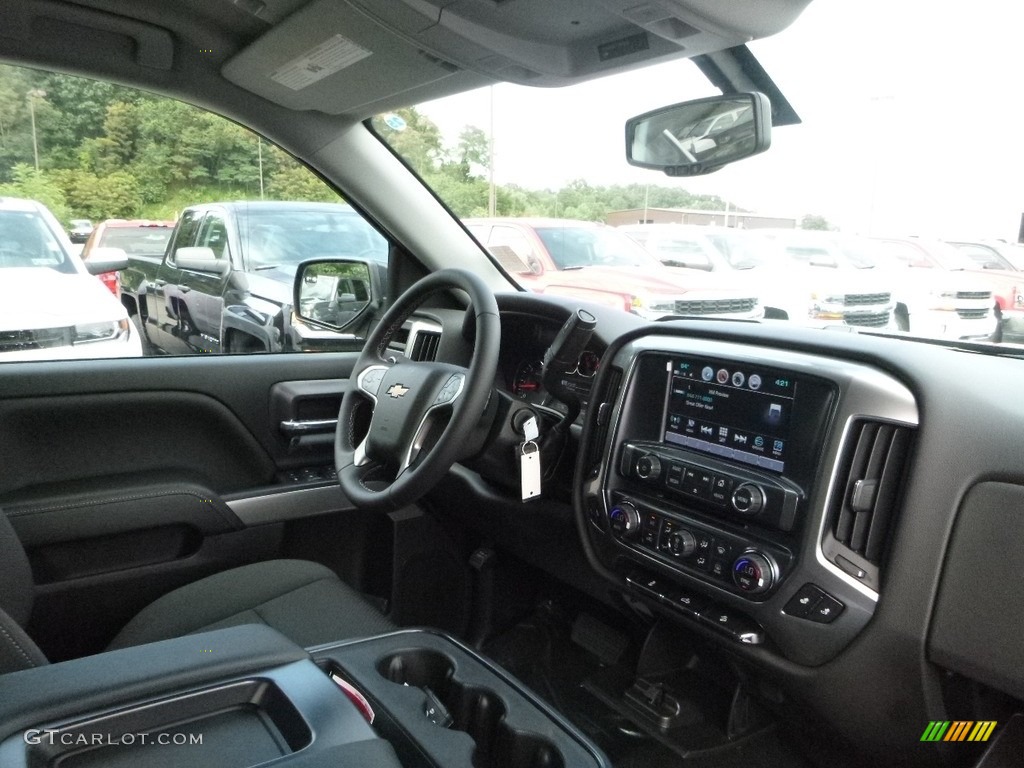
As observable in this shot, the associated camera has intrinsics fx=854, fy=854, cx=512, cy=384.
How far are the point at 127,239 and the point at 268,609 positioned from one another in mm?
1331

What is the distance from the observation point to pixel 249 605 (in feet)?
6.92

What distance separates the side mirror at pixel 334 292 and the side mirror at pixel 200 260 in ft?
0.91

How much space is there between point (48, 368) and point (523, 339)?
4.56 ft

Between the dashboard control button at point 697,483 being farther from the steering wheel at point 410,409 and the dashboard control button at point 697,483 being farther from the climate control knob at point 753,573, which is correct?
the steering wheel at point 410,409

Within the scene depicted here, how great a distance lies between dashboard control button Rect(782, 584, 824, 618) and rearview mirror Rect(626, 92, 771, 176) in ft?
3.26

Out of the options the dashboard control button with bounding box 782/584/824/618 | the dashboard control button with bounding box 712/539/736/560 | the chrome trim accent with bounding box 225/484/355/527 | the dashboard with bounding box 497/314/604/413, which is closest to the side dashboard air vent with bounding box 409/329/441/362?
the dashboard with bounding box 497/314/604/413

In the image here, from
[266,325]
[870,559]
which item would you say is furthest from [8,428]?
[870,559]

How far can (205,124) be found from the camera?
8.85 ft

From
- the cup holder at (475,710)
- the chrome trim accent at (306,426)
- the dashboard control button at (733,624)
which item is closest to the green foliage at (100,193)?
the chrome trim accent at (306,426)

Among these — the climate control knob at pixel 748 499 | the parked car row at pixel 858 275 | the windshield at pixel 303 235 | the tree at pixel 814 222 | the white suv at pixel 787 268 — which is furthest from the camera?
the windshield at pixel 303 235

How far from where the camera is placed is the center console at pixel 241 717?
3.73 ft

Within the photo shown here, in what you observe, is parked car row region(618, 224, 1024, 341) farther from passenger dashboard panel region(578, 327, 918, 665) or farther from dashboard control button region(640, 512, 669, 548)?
dashboard control button region(640, 512, 669, 548)

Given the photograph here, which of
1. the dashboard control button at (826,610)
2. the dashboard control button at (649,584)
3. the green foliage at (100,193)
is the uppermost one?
the green foliage at (100,193)

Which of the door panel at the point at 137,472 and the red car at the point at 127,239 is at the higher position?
the red car at the point at 127,239
